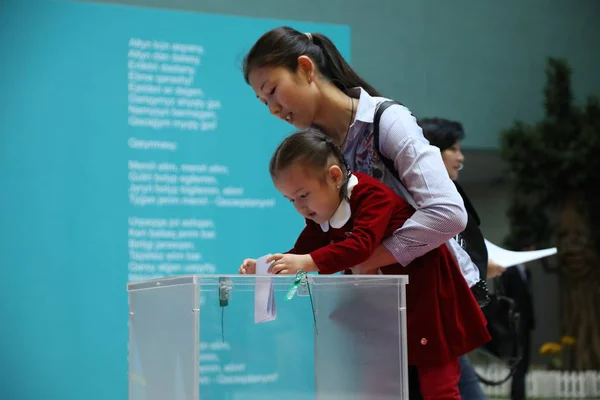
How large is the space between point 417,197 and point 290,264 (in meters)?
0.35

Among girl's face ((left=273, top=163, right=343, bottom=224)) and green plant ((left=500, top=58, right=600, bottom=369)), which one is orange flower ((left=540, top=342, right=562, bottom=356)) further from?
girl's face ((left=273, top=163, right=343, bottom=224))

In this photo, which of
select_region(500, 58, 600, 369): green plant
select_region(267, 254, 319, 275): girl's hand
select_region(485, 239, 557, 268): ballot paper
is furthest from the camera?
select_region(500, 58, 600, 369): green plant

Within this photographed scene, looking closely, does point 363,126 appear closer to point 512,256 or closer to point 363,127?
point 363,127

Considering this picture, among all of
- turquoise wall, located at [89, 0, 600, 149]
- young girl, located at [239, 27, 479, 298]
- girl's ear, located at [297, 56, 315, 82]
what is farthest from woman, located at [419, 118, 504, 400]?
turquoise wall, located at [89, 0, 600, 149]

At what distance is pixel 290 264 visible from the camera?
60.0 inches

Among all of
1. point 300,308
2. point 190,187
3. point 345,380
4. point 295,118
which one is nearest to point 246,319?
point 300,308

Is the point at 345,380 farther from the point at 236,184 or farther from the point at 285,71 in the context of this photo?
the point at 236,184

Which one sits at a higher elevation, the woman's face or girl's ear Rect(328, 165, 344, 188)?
the woman's face

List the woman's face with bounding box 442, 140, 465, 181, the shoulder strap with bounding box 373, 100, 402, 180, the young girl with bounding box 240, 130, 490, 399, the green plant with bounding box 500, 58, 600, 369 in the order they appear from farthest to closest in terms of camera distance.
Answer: the green plant with bounding box 500, 58, 600, 369
the woman's face with bounding box 442, 140, 465, 181
the shoulder strap with bounding box 373, 100, 402, 180
the young girl with bounding box 240, 130, 490, 399

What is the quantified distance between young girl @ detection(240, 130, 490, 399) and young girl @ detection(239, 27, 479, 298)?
0.05m

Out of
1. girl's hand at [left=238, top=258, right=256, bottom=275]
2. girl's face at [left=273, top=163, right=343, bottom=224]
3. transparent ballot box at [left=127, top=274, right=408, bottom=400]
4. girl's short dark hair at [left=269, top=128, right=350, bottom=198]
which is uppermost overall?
girl's short dark hair at [left=269, top=128, right=350, bottom=198]

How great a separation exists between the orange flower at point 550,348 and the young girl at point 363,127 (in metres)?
6.18

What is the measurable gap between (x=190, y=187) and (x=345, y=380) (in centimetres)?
277

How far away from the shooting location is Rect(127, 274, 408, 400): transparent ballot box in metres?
1.37
